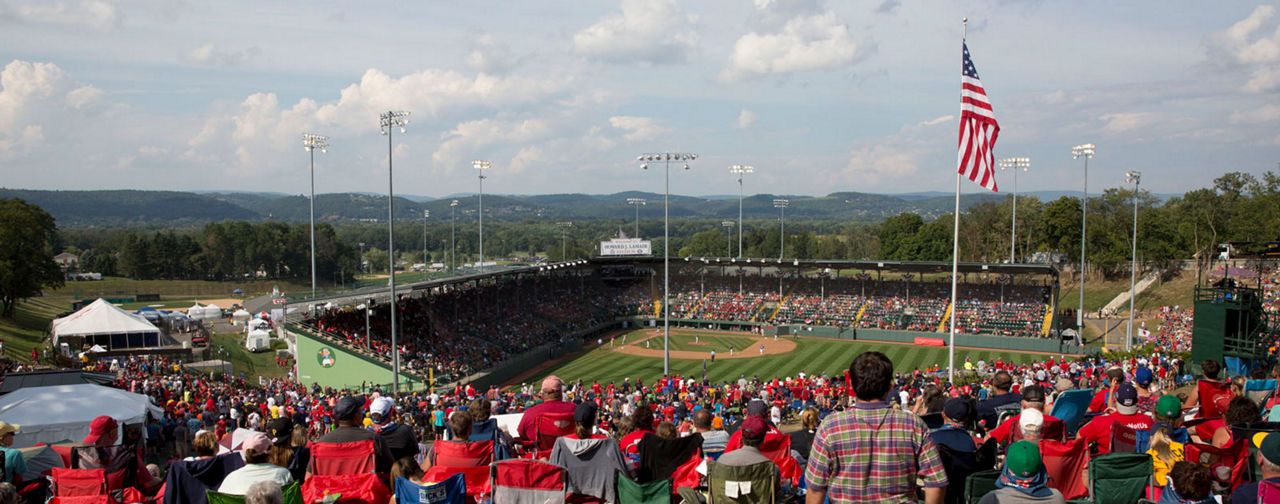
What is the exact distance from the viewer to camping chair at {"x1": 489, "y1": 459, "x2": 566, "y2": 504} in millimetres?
6105

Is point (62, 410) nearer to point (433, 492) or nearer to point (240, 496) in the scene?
point (240, 496)

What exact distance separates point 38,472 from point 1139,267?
239 feet

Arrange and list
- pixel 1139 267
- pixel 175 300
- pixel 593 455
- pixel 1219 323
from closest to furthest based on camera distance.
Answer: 1. pixel 593 455
2. pixel 1219 323
3. pixel 1139 267
4. pixel 175 300

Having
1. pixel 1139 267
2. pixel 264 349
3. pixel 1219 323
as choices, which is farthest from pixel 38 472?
pixel 1139 267

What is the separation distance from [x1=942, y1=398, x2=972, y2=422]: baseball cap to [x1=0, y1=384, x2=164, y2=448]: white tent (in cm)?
1024

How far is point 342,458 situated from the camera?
647cm

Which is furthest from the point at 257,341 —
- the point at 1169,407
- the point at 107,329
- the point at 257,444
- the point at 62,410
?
the point at 1169,407

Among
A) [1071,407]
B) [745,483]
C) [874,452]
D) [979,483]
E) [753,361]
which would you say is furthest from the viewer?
[753,361]

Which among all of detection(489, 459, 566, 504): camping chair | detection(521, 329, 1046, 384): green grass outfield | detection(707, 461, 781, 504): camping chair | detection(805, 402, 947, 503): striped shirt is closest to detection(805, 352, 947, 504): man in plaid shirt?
detection(805, 402, 947, 503): striped shirt

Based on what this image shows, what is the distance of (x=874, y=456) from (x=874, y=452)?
0.07 ft

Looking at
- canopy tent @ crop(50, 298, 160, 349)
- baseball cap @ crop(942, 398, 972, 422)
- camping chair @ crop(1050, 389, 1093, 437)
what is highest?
baseball cap @ crop(942, 398, 972, 422)

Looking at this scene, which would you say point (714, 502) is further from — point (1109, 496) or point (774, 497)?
point (1109, 496)

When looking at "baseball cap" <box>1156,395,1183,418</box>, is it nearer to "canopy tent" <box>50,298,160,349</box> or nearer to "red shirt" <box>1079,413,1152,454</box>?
"red shirt" <box>1079,413,1152,454</box>

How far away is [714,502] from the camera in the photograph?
568 cm
